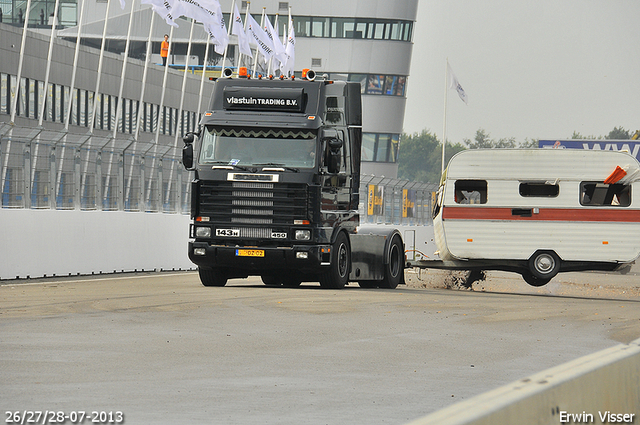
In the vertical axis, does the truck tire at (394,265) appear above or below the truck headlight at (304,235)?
below

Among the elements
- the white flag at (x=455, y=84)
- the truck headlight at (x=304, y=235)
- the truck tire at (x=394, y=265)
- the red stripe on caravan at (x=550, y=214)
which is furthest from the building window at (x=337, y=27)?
the truck headlight at (x=304, y=235)

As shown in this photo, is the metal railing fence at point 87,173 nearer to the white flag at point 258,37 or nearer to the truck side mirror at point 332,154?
the truck side mirror at point 332,154

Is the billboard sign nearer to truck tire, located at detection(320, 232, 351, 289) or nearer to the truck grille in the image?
truck tire, located at detection(320, 232, 351, 289)

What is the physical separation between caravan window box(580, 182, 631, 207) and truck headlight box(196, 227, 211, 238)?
6898mm

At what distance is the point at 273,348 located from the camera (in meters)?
10.9

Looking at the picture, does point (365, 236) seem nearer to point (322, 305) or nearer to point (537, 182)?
point (537, 182)

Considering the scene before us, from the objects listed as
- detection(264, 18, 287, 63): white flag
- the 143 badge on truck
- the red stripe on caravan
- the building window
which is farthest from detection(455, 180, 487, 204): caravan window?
the building window

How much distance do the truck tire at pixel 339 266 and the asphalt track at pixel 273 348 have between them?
1.36ft

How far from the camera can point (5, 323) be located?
41.6 feet

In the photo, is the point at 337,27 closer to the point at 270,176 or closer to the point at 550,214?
the point at 550,214

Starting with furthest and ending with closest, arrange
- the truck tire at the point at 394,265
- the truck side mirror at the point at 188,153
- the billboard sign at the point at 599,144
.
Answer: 1. the billboard sign at the point at 599,144
2. the truck tire at the point at 394,265
3. the truck side mirror at the point at 188,153

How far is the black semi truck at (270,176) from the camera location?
1939 centimetres

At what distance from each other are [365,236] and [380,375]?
12.7 m

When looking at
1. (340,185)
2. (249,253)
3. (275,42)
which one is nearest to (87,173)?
(249,253)
